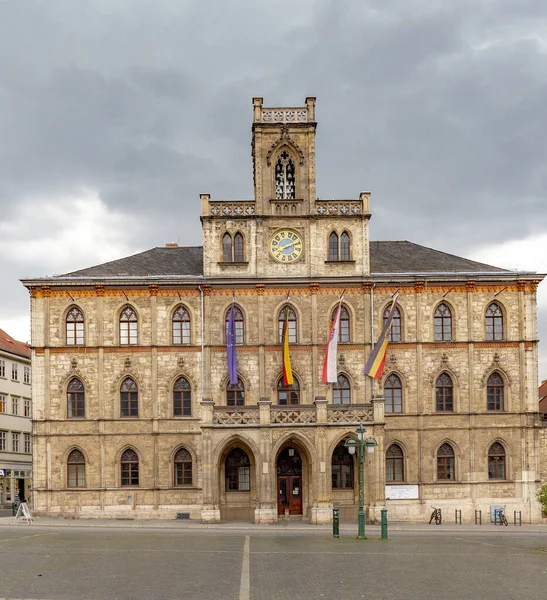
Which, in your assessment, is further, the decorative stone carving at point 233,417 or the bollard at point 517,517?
the bollard at point 517,517

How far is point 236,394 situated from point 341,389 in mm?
5760

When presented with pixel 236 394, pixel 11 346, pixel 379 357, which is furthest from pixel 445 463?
pixel 11 346

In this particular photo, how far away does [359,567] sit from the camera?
24.7 m

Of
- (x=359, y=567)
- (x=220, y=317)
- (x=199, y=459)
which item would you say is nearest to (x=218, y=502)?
(x=199, y=459)

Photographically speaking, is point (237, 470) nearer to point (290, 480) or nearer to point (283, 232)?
point (290, 480)

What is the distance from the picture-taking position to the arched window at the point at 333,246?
4891 centimetres

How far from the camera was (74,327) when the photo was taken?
158 ft

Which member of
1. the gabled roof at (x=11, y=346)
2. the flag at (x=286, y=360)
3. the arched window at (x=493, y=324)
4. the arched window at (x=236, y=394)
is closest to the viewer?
the flag at (x=286, y=360)

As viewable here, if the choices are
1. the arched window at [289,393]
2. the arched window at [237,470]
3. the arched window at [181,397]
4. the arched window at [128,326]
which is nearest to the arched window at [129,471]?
the arched window at [181,397]

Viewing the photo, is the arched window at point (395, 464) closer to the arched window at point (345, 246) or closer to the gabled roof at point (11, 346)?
the arched window at point (345, 246)

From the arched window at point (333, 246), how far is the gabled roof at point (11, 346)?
32.4 meters

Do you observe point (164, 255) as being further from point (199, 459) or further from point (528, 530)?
point (528, 530)

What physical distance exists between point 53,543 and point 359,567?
42.8 ft

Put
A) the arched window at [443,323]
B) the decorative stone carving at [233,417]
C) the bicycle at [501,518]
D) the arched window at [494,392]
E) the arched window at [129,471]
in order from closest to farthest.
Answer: the decorative stone carving at [233,417] < the bicycle at [501,518] < the arched window at [129,471] < the arched window at [494,392] < the arched window at [443,323]
